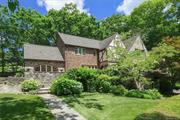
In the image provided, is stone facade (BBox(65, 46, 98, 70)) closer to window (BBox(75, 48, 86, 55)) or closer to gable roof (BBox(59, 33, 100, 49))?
window (BBox(75, 48, 86, 55))

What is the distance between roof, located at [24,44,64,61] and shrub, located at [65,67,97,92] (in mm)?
11904

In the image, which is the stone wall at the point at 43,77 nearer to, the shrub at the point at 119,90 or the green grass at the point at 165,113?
the shrub at the point at 119,90

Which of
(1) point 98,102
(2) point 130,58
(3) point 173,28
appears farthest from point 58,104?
(3) point 173,28

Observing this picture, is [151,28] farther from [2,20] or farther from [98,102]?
[98,102]

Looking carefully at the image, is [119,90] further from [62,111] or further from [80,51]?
[80,51]

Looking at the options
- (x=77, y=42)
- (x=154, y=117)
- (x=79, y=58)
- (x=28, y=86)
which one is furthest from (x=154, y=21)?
(x=154, y=117)

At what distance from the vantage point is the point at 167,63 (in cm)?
2828

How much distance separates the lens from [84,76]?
22.7 metres

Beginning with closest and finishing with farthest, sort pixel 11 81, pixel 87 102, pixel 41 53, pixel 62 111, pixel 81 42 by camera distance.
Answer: pixel 62 111 < pixel 87 102 < pixel 11 81 < pixel 41 53 < pixel 81 42

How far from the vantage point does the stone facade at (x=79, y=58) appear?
36.3 meters

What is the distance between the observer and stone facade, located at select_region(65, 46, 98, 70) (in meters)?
36.3

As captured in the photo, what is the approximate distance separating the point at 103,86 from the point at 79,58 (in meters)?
15.1

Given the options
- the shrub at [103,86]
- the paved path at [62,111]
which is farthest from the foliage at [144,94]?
the paved path at [62,111]

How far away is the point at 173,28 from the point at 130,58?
91.3ft
